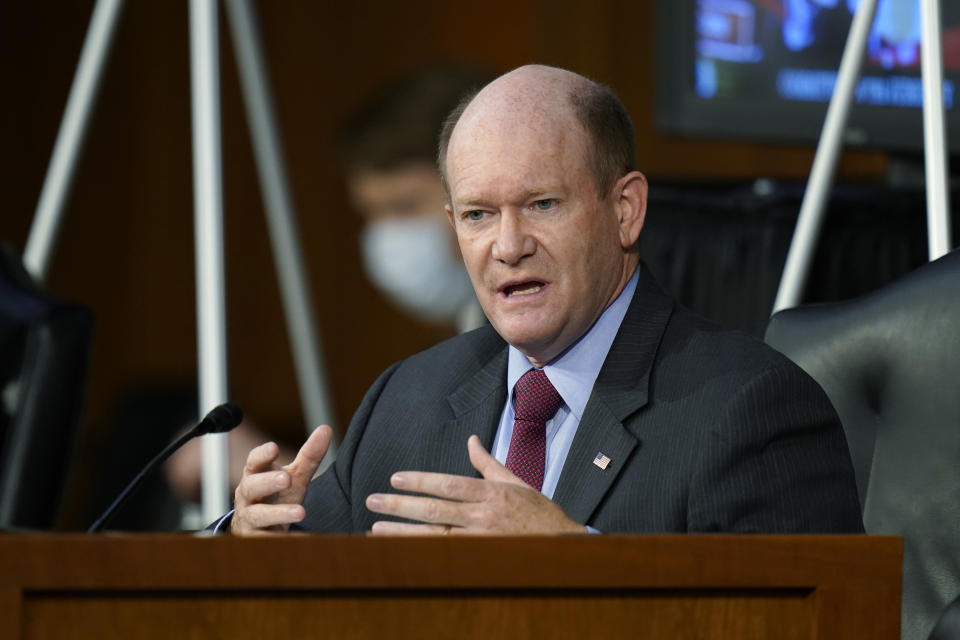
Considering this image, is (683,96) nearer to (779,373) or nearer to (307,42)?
(779,373)

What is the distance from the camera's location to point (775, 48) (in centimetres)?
306

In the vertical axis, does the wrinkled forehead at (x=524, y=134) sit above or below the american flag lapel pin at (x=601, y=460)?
above

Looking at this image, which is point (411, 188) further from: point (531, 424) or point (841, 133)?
point (531, 424)

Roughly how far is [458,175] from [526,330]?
0.73 ft

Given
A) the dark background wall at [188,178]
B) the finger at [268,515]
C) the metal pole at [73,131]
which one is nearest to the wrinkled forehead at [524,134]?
the finger at [268,515]

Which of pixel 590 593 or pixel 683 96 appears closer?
pixel 590 593

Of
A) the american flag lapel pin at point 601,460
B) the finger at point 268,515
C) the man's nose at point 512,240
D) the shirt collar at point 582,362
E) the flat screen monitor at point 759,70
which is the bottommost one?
the finger at point 268,515

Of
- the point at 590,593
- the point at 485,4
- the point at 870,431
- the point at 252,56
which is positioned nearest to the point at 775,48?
the point at 252,56

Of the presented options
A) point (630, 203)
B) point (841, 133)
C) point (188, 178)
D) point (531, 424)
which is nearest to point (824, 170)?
point (841, 133)

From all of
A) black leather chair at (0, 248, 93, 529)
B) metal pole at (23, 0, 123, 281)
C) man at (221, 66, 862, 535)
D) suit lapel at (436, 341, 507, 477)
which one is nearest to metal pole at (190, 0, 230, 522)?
black leather chair at (0, 248, 93, 529)

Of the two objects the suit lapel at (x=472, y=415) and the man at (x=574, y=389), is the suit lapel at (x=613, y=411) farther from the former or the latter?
the suit lapel at (x=472, y=415)

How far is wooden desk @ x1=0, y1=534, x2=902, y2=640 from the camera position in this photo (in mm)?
1146

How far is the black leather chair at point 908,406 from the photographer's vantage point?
177cm

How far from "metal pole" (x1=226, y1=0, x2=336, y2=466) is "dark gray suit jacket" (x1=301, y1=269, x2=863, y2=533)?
49.1 inches
